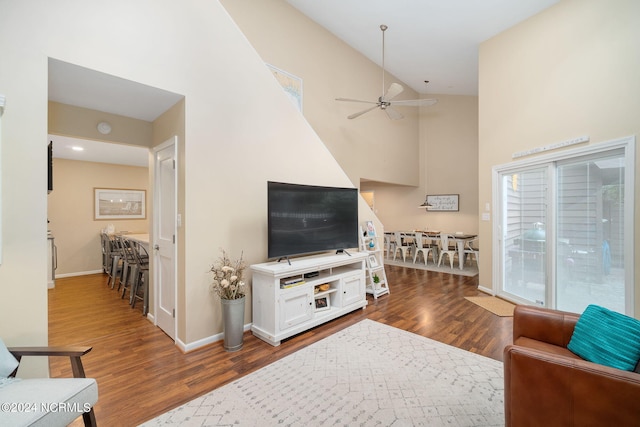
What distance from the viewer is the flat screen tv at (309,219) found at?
3.07 m

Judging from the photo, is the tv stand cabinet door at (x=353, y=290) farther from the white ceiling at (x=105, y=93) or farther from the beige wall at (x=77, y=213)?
the beige wall at (x=77, y=213)

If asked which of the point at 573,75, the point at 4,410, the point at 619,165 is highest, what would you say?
the point at 573,75

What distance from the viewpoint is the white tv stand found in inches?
112

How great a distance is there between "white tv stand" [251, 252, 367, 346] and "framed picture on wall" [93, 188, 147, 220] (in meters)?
5.74

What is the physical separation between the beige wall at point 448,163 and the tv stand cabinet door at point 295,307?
6.22m

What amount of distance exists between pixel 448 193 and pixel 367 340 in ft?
20.5

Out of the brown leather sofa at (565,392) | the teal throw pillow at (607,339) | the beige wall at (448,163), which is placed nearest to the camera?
the brown leather sofa at (565,392)

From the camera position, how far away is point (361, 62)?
606 cm

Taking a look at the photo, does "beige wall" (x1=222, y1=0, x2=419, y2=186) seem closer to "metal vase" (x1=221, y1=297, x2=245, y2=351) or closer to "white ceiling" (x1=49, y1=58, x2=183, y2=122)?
"white ceiling" (x1=49, y1=58, x2=183, y2=122)

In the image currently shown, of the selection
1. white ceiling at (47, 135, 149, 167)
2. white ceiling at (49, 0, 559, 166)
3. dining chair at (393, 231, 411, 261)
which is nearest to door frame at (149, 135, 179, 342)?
white ceiling at (49, 0, 559, 166)

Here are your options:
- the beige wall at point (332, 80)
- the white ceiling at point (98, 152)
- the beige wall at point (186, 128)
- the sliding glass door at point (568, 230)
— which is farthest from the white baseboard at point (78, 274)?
the sliding glass door at point (568, 230)

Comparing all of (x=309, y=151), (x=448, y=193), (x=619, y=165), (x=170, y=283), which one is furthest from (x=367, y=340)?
(x=448, y=193)

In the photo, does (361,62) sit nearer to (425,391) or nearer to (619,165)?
(619,165)

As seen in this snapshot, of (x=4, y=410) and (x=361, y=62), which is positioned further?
(x=361, y=62)
